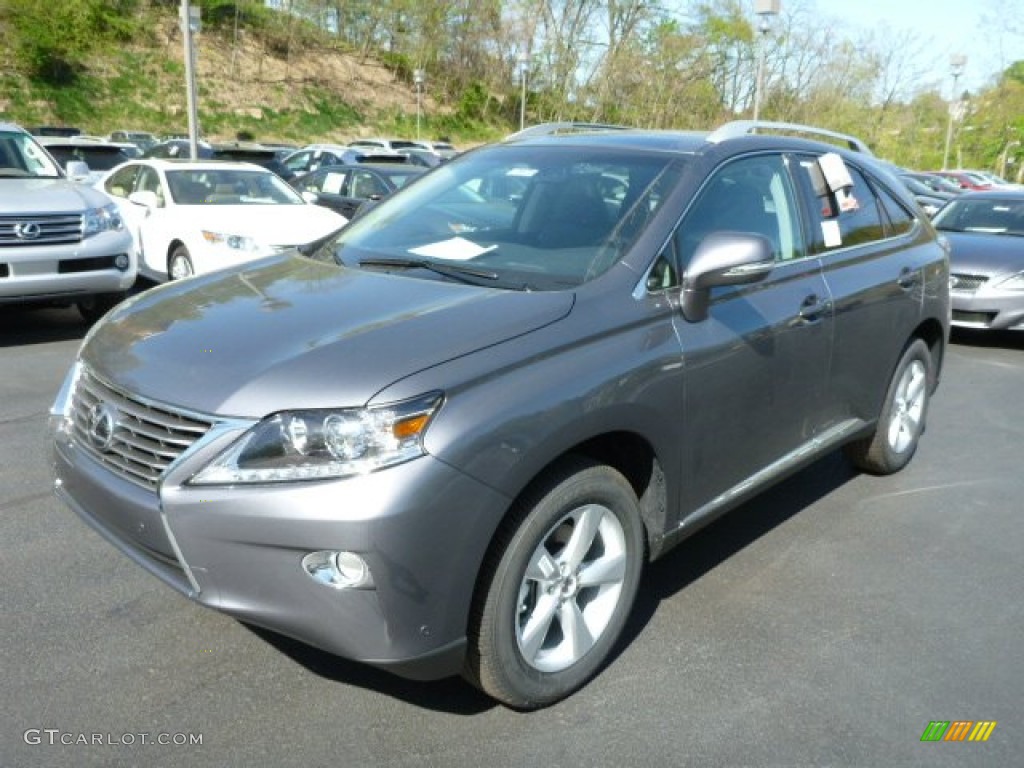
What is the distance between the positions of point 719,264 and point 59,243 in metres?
6.10

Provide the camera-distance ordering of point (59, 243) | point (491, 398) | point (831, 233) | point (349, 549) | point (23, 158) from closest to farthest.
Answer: point (349, 549) → point (491, 398) → point (831, 233) → point (59, 243) → point (23, 158)

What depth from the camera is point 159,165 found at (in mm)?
10414

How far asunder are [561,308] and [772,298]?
1130 mm

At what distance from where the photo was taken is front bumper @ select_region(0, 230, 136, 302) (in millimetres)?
7113

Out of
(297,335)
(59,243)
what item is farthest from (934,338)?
(59,243)

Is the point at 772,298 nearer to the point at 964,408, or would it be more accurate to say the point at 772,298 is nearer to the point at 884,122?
the point at 964,408

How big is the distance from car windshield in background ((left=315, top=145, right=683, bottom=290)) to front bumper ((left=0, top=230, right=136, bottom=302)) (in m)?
4.20

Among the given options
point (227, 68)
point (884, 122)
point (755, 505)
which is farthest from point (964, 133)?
point (755, 505)

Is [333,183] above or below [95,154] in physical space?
below

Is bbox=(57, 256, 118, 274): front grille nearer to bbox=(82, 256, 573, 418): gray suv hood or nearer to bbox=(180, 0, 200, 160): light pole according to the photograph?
bbox=(82, 256, 573, 418): gray suv hood

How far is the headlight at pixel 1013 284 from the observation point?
28.5 feet

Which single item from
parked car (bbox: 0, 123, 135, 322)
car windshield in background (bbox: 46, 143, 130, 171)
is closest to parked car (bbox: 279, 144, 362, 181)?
car windshield in background (bbox: 46, 143, 130, 171)

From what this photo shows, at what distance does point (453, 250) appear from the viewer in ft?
11.5

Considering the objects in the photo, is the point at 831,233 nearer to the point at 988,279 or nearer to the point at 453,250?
the point at 453,250
